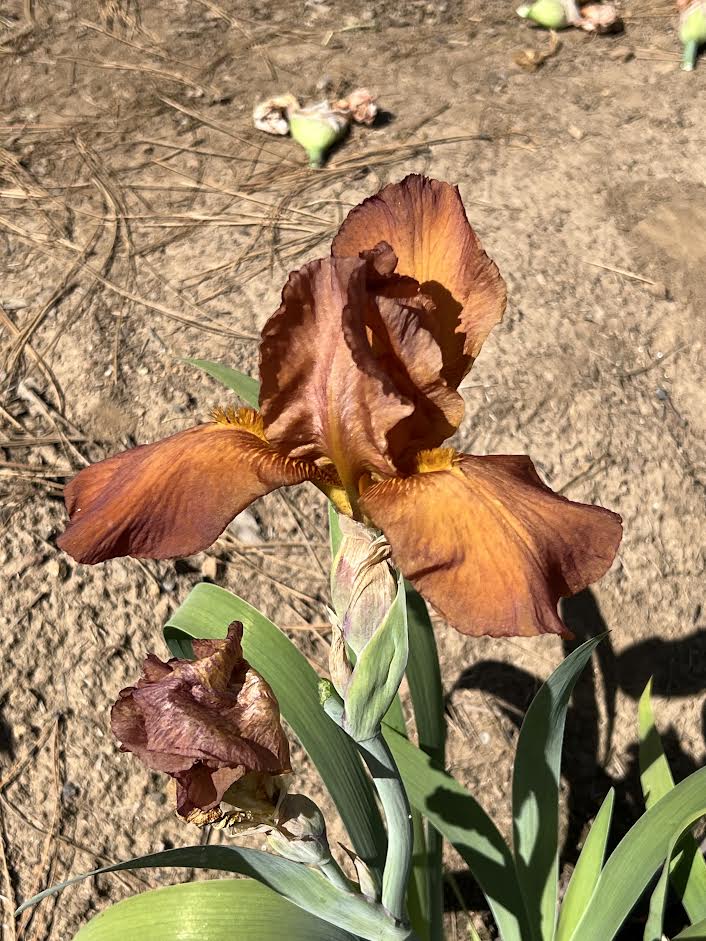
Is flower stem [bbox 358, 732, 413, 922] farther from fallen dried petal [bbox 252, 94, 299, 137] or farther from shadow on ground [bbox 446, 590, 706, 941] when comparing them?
fallen dried petal [bbox 252, 94, 299, 137]

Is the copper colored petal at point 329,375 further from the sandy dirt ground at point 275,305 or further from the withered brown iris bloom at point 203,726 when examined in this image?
the sandy dirt ground at point 275,305

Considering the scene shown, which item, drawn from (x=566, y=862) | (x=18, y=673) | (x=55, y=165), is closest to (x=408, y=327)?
(x=18, y=673)

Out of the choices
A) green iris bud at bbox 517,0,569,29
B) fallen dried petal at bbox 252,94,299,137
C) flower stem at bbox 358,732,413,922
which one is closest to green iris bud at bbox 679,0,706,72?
green iris bud at bbox 517,0,569,29

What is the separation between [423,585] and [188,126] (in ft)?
7.63

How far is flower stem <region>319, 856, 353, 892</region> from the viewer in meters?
0.79

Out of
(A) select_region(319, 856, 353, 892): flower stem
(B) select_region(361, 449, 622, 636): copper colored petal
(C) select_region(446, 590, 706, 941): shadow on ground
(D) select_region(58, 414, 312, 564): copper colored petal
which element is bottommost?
(C) select_region(446, 590, 706, 941): shadow on ground

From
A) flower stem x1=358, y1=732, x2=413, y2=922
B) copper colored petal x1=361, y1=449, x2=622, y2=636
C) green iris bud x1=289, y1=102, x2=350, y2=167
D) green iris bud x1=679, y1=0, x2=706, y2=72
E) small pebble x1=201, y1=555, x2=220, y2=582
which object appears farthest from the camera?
green iris bud x1=679, y1=0, x2=706, y2=72

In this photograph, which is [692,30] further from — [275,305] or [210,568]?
[210,568]

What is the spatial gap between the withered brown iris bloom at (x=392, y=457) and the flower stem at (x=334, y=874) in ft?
0.96

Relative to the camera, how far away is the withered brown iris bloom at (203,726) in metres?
0.65

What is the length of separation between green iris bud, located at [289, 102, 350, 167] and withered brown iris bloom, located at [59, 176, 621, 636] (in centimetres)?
178

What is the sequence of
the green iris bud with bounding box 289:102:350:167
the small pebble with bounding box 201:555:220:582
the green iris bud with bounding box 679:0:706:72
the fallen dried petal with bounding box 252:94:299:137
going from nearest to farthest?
1. the small pebble with bounding box 201:555:220:582
2. the green iris bud with bounding box 289:102:350:167
3. the fallen dried petal with bounding box 252:94:299:137
4. the green iris bud with bounding box 679:0:706:72

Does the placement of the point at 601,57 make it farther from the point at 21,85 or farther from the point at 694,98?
the point at 21,85

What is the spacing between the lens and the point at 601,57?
303cm
